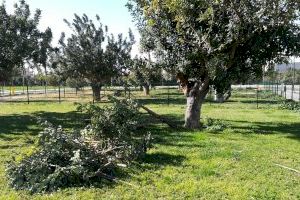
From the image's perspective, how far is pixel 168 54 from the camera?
1739 cm

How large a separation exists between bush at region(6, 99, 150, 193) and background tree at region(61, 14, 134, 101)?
26.0 metres

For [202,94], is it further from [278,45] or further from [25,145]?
[25,145]

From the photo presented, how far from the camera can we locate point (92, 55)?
37.3 metres

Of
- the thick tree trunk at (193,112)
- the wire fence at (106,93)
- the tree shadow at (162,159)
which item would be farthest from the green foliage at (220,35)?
the tree shadow at (162,159)

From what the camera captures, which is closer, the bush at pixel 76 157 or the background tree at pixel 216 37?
the bush at pixel 76 157

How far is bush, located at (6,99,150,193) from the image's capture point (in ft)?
28.2

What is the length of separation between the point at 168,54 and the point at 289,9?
199 inches

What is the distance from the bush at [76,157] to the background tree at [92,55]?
26.0m

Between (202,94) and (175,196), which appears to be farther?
(202,94)

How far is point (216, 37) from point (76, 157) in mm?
8593

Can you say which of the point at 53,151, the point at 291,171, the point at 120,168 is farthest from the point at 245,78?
the point at 53,151

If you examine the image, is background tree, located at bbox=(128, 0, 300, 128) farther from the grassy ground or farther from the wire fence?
the wire fence

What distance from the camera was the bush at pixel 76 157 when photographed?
860 cm

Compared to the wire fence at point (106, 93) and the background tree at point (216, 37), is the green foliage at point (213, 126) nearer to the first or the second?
the background tree at point (216, 37)
